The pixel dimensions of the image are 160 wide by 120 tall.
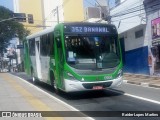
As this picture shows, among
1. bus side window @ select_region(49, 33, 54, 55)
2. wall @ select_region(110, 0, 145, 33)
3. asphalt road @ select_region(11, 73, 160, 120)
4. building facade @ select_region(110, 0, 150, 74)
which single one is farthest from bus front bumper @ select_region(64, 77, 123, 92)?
wall @ select_region(110, 0, 145, 33)

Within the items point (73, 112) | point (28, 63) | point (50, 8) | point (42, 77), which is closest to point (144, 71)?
point (28, 63)

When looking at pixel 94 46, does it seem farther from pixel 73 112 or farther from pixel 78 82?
pixel 73 112

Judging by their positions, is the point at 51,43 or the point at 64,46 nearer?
the point at 64,46

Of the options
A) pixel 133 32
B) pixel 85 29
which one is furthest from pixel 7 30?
pixel 85 29

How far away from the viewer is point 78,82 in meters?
13.5

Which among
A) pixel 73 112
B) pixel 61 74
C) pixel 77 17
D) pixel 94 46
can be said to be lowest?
pixel 73 112

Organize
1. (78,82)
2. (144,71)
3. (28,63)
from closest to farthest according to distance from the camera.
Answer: (78,82)
(28,63)
(144,71)

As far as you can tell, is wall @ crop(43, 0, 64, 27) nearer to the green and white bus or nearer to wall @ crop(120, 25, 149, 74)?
wall @ crop(120, 25, 149, 74)

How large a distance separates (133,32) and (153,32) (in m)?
4.81

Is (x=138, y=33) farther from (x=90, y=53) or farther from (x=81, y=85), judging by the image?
(x=81, y=85)

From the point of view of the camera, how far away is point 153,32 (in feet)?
82.8

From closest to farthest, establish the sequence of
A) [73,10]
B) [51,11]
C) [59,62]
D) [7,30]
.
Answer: [59,62]
[7,30]
[73,10]
[51,11]

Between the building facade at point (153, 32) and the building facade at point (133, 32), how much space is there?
640 millimetres

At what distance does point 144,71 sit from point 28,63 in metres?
9.37
